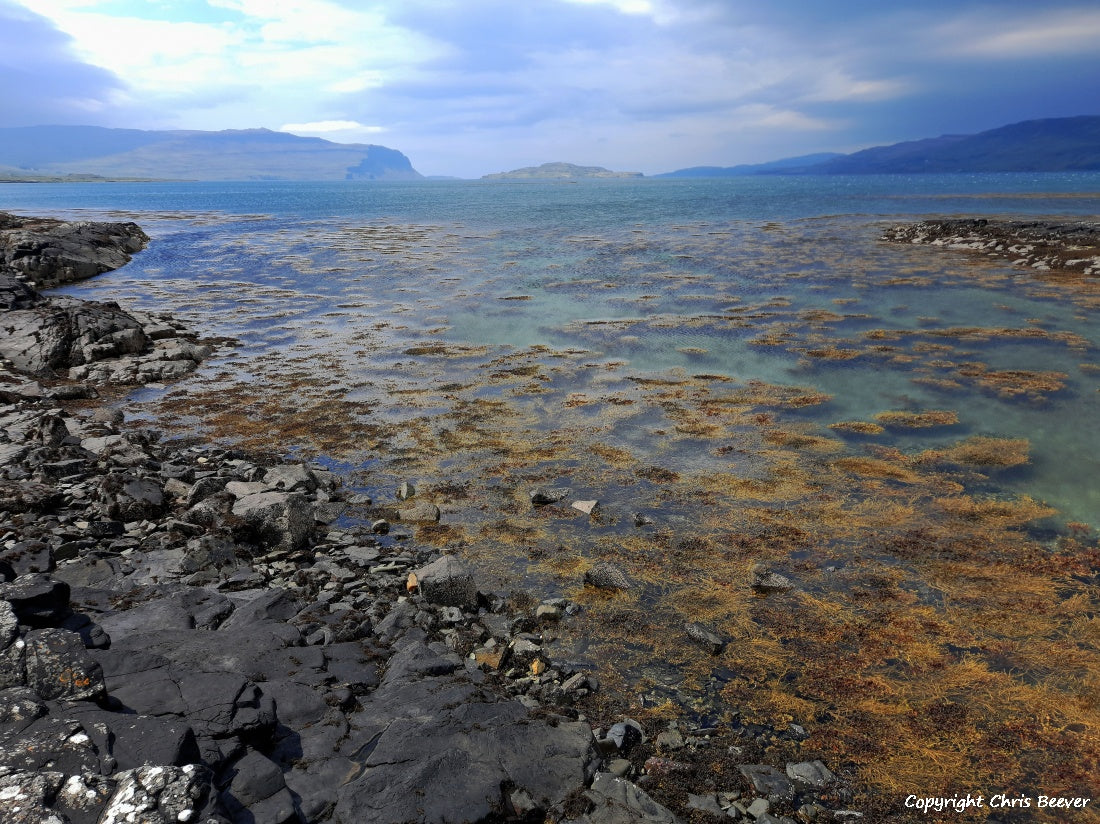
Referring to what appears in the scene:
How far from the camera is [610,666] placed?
8055mm

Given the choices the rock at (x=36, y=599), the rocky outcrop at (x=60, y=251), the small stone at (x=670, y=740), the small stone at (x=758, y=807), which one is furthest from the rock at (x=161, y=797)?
the rocky outcrop at (x=60, y=251)

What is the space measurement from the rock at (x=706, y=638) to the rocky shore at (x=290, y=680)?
0.10ft

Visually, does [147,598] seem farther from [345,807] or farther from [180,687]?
[345,807]

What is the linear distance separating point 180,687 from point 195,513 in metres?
5.46

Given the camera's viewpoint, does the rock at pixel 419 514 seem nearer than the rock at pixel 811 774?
No

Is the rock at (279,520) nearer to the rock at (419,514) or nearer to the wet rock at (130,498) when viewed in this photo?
the wet rock at (130,498)

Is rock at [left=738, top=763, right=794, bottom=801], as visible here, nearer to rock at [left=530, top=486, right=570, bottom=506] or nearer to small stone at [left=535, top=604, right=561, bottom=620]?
small stone at [left=535, top=604, right=561, bottom=620]

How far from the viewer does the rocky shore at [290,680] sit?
500 cm

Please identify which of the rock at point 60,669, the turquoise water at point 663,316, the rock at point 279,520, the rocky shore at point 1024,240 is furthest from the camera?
the rocky shore at point 1024,240

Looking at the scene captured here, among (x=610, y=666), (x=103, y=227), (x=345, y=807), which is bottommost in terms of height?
(x=610, y=666)

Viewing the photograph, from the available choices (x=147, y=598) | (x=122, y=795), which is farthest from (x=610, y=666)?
(x=147, y=598)

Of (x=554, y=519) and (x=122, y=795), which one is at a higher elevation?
(x=122, y=795)

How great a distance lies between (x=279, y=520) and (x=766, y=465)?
10024mm

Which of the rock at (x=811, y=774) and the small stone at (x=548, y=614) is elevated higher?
the small stone at (x=548, y=614)
